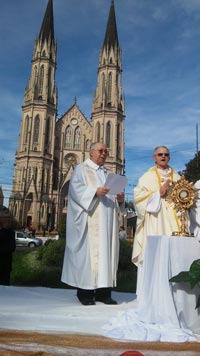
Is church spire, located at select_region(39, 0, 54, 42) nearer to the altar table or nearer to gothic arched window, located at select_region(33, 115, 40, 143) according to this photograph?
gothic arched window, located at select_region(33, 115, 40, 143)

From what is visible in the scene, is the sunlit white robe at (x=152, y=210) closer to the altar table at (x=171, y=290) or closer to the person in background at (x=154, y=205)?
the person in background at (x=154, y=205)

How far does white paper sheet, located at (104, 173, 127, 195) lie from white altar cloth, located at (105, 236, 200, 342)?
3.95 feet

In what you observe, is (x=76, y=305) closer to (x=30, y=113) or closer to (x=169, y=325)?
(x=169, y=325)

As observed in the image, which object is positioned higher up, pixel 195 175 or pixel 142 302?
pixel 195 175

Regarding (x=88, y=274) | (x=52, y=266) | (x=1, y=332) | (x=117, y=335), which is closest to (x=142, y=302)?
(x=117, y=335)

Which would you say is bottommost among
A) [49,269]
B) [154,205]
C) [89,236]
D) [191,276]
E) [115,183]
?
[49,269]

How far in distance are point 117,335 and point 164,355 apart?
656mm

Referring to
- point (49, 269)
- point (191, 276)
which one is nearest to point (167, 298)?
point (191, 276)

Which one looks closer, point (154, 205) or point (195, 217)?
point (195, 217)

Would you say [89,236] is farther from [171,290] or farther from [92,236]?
[171,290]

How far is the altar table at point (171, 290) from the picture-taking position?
331cm

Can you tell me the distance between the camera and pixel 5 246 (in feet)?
21.7

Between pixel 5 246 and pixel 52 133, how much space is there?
2108 inches

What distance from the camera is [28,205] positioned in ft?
179
